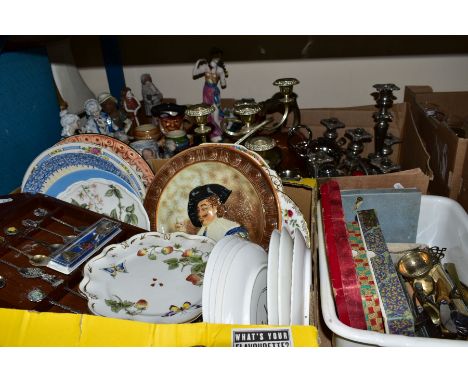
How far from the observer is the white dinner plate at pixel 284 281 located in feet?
1.99

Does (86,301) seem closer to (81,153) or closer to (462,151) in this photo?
(81,153)

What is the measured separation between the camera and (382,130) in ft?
3.74

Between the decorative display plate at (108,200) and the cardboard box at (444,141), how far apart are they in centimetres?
72

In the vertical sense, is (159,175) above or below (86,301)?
above

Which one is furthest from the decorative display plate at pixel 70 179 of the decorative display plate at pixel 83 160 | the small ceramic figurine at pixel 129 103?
the small ceramic figurine at pixel 129 103

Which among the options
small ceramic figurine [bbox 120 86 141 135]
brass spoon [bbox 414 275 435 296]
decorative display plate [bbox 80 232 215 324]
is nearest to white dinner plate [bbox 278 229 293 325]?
decorative display plate [bbox 80 232 215 324]

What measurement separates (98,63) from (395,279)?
136cm

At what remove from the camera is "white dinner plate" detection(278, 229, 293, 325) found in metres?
0.61

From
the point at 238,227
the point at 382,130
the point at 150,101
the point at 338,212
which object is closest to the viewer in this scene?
the point at 338,212

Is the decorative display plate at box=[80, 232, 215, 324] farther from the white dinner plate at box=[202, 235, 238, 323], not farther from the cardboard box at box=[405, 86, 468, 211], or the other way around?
the cardboard box at box=[405, 86, 468, 211]

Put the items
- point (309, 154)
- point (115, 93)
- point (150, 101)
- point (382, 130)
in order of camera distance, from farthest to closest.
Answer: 1. point (115, 93)
2. point (150, 101)
3. point (382, 130)
4. point (309, 154)

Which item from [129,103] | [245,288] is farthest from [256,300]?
[129,103]

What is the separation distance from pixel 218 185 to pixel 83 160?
1.11 feet

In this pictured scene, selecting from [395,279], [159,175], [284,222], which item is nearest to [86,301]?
[159,175]
